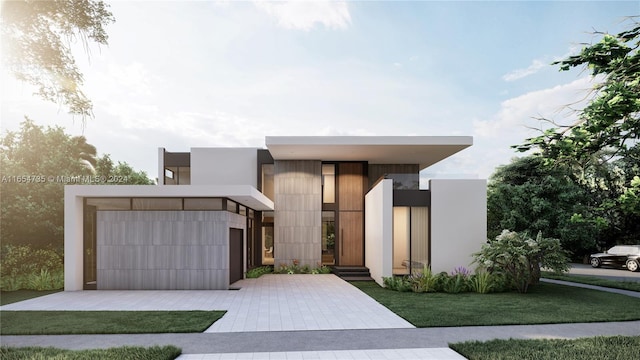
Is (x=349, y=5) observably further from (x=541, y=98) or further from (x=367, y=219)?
(x=541, y=98)

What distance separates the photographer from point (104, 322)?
9086 millimetres

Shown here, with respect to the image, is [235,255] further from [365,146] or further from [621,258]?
[621,258]

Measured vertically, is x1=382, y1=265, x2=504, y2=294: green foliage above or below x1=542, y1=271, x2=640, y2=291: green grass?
above

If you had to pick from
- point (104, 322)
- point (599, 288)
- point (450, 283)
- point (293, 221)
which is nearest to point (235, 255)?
point (293, 221)

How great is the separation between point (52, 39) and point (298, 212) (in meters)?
12.3

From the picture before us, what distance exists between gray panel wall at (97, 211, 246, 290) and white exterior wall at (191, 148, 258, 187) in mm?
6685

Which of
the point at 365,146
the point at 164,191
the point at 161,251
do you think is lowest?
the point at 161,251

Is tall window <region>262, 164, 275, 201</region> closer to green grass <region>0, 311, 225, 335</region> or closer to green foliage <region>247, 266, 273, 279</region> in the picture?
green foliage <region>247, 266, 273, 279</region>

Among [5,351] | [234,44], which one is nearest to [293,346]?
[5,351]

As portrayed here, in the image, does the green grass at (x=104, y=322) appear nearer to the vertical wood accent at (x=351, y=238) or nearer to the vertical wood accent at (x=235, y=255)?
the vertical wood accent at (x=235, y=255)

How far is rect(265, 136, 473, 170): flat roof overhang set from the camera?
55.3 feet

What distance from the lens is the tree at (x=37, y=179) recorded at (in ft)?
60.1

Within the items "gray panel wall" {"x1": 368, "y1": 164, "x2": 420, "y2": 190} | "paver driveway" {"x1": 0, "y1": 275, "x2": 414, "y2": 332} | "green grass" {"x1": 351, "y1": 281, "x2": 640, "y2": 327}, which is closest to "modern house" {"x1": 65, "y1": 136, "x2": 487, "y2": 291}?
"gray panel wall" {"x1": 368, "y1": 164, "x2": 420, "y2": 190}

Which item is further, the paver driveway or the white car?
the white car
